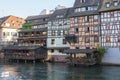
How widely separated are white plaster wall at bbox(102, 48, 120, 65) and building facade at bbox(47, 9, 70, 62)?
43.8 feet

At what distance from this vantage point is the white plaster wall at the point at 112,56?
198ft

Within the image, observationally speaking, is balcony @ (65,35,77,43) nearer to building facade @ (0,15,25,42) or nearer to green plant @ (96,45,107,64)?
green plant @ (96,45,107,64)

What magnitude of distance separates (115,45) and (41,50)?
23.1 m

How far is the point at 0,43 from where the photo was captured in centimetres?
9444

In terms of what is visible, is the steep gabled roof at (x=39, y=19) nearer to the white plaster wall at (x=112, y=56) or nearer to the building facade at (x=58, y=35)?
the building facade at (x=58, y=35)

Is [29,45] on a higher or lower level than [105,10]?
lower

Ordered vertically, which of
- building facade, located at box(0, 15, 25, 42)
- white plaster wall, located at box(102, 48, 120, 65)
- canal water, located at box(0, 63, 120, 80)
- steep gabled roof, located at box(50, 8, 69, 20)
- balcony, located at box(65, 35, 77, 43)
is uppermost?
steep gabled roof, located at box(50, 8, 69, 20)

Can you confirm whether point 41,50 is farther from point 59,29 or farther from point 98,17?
point 98,17

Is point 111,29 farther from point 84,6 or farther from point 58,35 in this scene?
point 58,35

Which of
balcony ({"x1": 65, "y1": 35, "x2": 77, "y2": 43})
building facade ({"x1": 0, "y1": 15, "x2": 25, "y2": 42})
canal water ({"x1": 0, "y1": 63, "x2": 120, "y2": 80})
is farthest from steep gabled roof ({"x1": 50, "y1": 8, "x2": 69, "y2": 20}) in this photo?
building facade ({"x1": 0, "y1": 15, "x2": 25, "y2": 42})

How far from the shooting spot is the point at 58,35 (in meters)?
75.5

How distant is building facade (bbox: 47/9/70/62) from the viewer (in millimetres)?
73688

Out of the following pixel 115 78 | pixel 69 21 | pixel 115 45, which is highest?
pixel 69 21

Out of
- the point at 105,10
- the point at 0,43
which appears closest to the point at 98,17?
the point at 105,10
